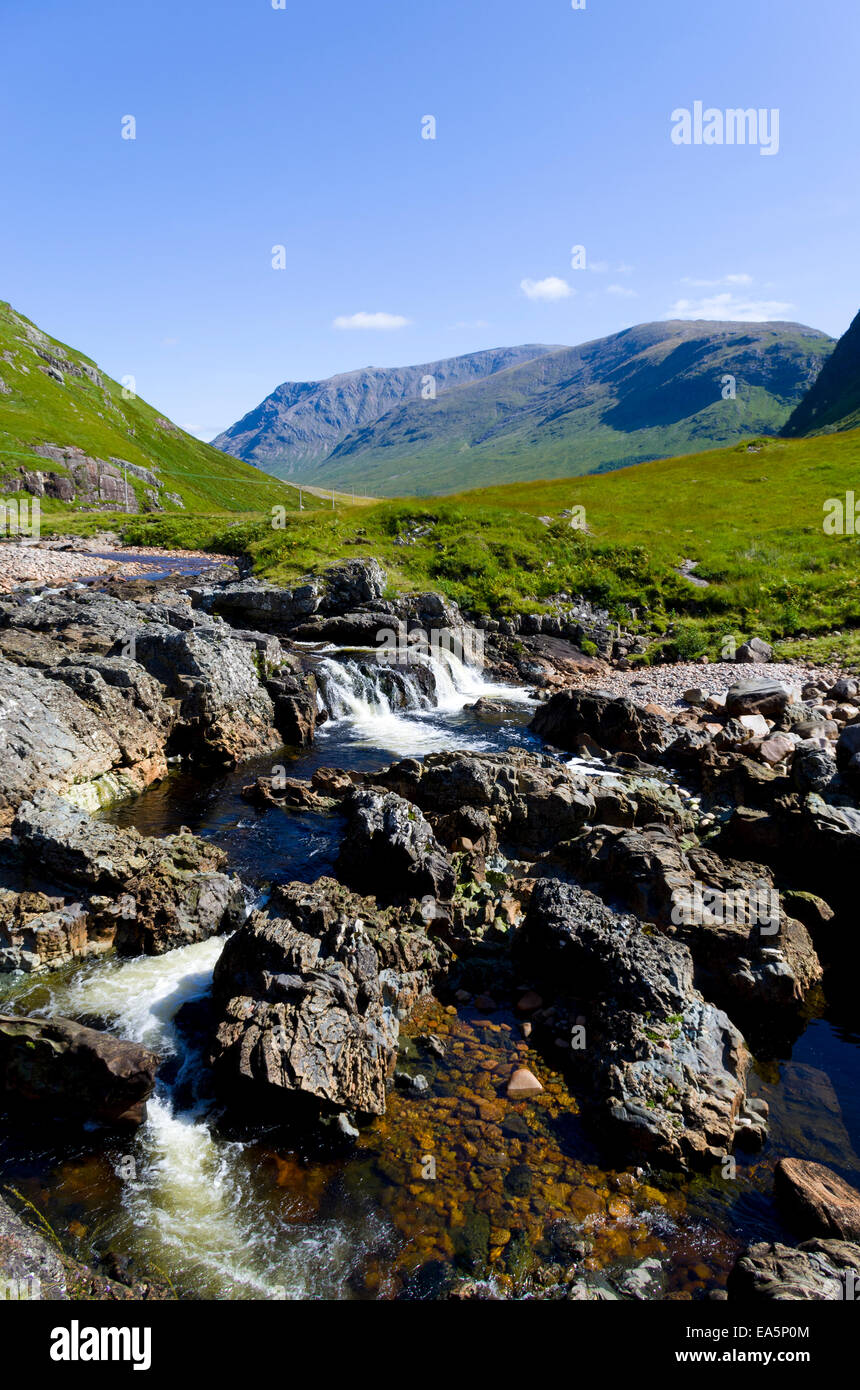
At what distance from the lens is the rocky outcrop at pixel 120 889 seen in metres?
15.0

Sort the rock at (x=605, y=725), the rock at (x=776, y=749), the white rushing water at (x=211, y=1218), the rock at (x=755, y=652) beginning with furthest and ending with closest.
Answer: the rock at (x=755, y=652) < the rock at (x=605, y=725) < the rock at (x=776, y=749) < the white rushing water at (x=211, y=1218)

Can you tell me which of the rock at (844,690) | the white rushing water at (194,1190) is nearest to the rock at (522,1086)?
the white rushing water at (194,1190)

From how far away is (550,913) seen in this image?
568 inches

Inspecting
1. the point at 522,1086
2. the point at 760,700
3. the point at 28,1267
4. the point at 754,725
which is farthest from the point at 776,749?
the point at 28,1267

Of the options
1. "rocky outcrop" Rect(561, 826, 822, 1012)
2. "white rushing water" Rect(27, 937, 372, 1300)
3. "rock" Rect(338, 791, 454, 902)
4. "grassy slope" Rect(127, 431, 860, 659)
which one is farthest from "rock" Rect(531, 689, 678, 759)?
"white rushing water" Rect(27, 937, 372, 1300)

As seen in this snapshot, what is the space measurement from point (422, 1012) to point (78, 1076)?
6207mm

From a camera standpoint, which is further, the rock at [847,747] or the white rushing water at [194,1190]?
the rock at [847,747]

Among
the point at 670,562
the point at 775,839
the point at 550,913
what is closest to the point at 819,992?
the point at 775,839

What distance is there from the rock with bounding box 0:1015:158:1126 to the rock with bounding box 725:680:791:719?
28480mm

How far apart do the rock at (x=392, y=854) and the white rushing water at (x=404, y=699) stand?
35.3 feet

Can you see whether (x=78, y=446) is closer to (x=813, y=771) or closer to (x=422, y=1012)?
(x=813, y=771)

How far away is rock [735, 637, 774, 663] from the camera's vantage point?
4225 cm

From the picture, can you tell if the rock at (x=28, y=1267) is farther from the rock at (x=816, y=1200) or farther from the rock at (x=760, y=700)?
the rock at (x=760, y=700)
